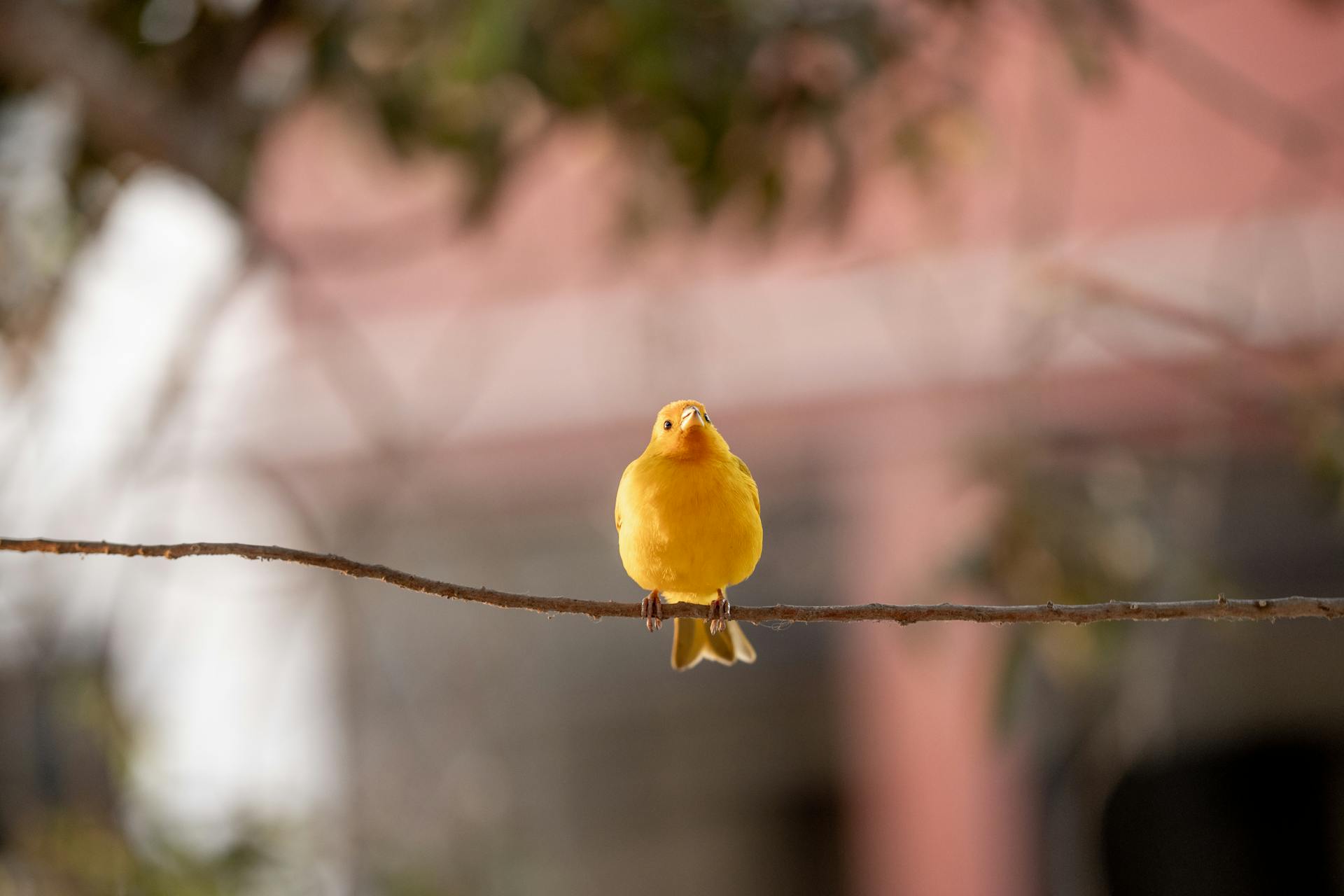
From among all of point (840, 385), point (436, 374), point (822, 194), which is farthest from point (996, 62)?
point (436, 374)

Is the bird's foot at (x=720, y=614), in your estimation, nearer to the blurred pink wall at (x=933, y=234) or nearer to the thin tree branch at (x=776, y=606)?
the thin tree branch at (x=776, y=606)

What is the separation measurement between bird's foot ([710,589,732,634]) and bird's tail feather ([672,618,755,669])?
14 millimetres

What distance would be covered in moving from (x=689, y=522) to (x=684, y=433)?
7 centimetres

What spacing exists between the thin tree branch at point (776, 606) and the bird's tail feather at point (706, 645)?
0.07 metres

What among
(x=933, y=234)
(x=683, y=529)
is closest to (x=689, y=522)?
(x=683, y=529)

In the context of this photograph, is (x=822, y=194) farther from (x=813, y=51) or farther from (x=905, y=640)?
(x=905, y=640)

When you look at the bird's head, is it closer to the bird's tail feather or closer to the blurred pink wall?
the bird's tail feather

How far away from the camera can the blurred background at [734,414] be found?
133 inches

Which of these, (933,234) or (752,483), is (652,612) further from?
(933,234)

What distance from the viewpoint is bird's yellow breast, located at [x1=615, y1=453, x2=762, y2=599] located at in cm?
100

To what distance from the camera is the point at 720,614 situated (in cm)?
95

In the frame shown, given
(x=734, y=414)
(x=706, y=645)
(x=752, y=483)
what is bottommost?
(x=706, y=645)

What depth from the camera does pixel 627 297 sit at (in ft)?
23.2

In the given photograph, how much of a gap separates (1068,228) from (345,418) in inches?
161
